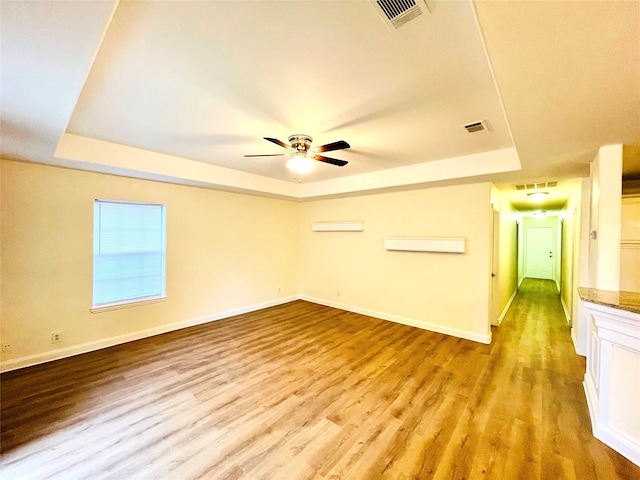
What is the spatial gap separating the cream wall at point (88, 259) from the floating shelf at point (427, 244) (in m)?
2.73

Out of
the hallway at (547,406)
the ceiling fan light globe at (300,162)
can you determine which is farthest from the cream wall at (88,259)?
the hallway at (547,406)

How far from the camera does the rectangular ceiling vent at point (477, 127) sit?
96.4 inches

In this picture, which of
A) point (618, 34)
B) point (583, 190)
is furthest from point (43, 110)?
point (583, 190)

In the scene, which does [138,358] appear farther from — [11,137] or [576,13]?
[576,13]

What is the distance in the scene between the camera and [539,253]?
926cm

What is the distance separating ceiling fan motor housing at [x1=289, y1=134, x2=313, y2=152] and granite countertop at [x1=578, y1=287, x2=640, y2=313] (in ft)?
8.96

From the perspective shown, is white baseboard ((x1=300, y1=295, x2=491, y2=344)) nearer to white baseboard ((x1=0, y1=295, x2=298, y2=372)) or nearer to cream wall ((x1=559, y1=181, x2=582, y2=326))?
cream wall ((x1=559, y1=181, x2=582, y2=326))

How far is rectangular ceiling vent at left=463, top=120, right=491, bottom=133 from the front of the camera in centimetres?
245

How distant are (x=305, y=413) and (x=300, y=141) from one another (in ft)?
8.34

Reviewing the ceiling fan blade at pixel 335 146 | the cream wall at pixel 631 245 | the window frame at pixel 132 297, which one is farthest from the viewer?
the window frame at pixel 132 297

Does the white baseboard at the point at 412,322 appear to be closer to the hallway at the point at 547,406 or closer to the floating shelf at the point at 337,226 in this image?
the hallway at the point at 547,406

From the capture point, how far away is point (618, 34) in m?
1.08

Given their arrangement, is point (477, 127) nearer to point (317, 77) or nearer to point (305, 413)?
point (317, 77)

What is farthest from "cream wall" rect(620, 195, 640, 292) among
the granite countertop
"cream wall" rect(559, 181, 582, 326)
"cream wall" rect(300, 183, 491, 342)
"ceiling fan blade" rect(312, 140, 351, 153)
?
"ceiling fan blade" rect(312, 140, 351, 153)
